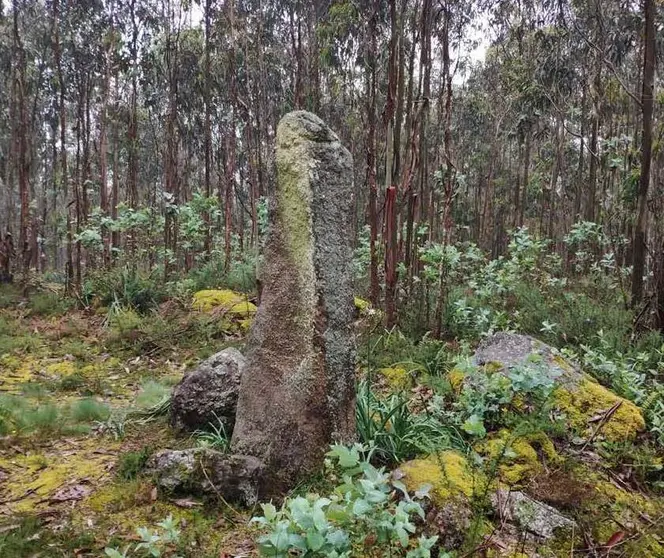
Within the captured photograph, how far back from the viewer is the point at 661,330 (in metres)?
5.67

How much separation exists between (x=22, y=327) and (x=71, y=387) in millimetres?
2939

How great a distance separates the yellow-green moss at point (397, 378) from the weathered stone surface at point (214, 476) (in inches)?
79.5

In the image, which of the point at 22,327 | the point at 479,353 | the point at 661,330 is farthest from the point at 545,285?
the point at 22,327

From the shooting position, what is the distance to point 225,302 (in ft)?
26.8

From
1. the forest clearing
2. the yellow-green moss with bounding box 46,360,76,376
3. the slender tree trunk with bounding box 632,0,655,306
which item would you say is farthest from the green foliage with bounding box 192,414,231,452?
the slender tree trunk with bounding box 632,0,655,306

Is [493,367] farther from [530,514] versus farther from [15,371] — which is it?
[15,371]

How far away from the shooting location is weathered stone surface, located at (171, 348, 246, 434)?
13.0ft

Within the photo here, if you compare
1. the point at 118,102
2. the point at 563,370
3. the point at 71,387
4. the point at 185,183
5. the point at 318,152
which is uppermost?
the point at 118,102

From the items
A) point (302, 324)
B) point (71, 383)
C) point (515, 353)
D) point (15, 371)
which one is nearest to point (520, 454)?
point (515, 353)

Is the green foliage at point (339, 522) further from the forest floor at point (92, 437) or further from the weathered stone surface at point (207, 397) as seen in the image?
the weathered stone surface at point (207, 397)

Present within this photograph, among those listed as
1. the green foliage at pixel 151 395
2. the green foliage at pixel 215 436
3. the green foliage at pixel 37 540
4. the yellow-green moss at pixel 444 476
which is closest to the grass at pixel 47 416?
the green foliage at pixel 151 395

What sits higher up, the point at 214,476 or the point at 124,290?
the point at 124,290

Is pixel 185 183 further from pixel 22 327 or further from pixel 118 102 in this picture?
pixel 22 327

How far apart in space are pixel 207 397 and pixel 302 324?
3.80 feet
